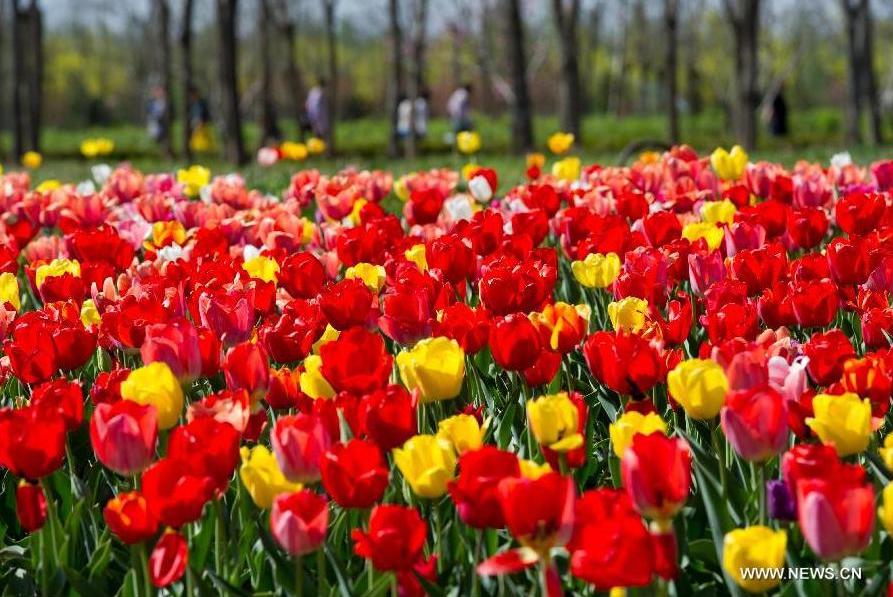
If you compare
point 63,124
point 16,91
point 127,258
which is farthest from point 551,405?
point 63,124

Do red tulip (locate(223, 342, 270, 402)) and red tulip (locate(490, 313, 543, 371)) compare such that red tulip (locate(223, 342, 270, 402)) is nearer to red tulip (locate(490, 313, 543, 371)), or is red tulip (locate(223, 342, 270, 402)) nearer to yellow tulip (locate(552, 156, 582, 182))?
red tulip (locate(490, 313, 543, 371))

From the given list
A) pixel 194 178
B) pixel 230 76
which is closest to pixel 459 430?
pixel 194 178

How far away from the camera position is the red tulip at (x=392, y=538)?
1.49 meters

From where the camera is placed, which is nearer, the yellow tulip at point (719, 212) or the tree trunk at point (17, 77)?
the yellow tulip at point (719, 212)

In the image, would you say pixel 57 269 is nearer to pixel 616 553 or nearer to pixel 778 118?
pixel 616 553

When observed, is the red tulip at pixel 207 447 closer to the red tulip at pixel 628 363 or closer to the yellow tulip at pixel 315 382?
the yellow tulip at pixel 315 382

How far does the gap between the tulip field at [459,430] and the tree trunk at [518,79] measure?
1163 centimetres

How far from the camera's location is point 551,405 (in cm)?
176

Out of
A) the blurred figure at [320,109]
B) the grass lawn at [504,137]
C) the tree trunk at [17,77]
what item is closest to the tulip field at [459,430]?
the grass lawn at [504,137]

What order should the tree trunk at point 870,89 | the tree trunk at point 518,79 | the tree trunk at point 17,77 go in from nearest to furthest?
the tree trunk at point 518,79, the tree trunk at point 17,77, the tree trunk at point 870,89

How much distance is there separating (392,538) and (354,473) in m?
0.15

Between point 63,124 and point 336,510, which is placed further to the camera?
point 63,124

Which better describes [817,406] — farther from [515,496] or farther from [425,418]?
[425,418]

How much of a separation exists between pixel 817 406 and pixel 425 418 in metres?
0.78
